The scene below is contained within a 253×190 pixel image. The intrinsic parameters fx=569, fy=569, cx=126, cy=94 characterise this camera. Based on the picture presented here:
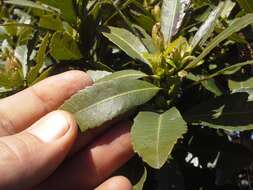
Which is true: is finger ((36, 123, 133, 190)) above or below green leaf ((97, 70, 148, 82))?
below

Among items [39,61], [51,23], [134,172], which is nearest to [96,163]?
[134,172]

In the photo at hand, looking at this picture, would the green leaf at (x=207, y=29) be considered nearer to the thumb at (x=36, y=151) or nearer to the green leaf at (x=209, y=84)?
the green leaf at (x=209, y=84)

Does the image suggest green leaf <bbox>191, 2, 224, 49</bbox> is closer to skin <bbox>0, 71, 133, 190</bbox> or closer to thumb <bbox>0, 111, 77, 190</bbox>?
skin <bbox>0, 71, 133, 190</bbox>

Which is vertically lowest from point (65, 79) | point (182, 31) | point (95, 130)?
point (95, 130)

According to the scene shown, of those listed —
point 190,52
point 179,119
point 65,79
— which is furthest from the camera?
point 65,79

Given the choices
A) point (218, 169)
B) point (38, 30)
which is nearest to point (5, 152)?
point (38, 30)

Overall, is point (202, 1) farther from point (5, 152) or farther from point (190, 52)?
point (5, 152)

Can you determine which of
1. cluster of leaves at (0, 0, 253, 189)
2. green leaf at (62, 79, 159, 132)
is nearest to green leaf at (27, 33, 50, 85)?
cluster of leaves at (0, 0, 253, 189)
